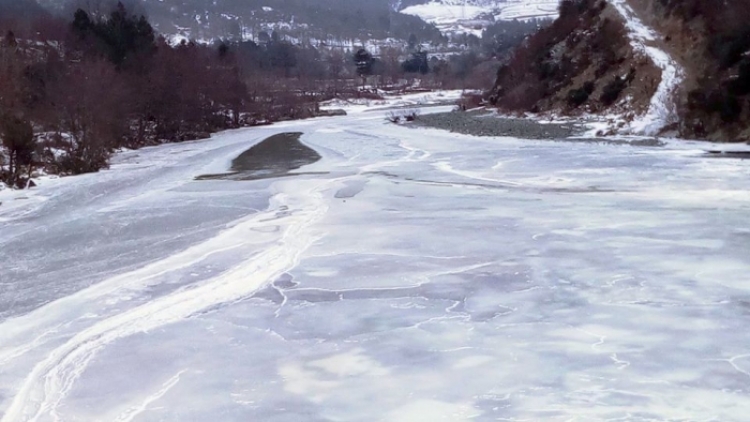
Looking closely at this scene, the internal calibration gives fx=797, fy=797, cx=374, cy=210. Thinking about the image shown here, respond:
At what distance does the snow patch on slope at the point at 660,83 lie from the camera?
2786 cm

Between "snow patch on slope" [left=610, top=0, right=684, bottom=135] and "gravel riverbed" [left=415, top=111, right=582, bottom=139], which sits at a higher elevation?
"snow patch on slope" [left=610, top=0, right=684, bottom=135]

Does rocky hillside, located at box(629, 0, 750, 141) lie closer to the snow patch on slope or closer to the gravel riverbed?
the snow patch on slope

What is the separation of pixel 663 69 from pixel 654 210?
22.7m

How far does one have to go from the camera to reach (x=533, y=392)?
17.6 feet

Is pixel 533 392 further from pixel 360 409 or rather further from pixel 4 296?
pixel 4 296

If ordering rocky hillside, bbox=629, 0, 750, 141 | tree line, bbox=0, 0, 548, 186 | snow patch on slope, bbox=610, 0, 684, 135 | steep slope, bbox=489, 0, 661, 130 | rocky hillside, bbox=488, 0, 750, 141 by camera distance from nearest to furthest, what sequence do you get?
rocky hillside, bbox=629, 0, 750, 141 < tree line, bbox=0, 0, 548, 186 < rocky hillside, bbox=488, 0, 750, 141 < snow patch on slope, bbox=610, 0, 684, 135 < steep slope, bbox=489, 0, 661, 130

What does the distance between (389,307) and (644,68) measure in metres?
29.8

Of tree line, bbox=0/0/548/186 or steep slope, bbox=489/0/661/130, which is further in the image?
steep slope, bbox=489/0/661/130

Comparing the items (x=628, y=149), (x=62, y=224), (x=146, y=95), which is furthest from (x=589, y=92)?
(x=62, y=224)

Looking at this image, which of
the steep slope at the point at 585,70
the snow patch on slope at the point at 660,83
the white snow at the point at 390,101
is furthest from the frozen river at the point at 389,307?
the white snow at the point at 390,101

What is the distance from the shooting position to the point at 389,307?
7594 millimetres

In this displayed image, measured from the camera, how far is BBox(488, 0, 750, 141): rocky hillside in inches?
1001

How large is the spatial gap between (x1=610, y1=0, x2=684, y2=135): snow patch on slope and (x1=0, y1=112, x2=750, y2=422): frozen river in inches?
496

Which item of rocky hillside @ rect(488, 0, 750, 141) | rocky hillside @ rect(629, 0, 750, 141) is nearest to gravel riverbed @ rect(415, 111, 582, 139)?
rocky hillside @ rect(488, 0, 750, 141)
